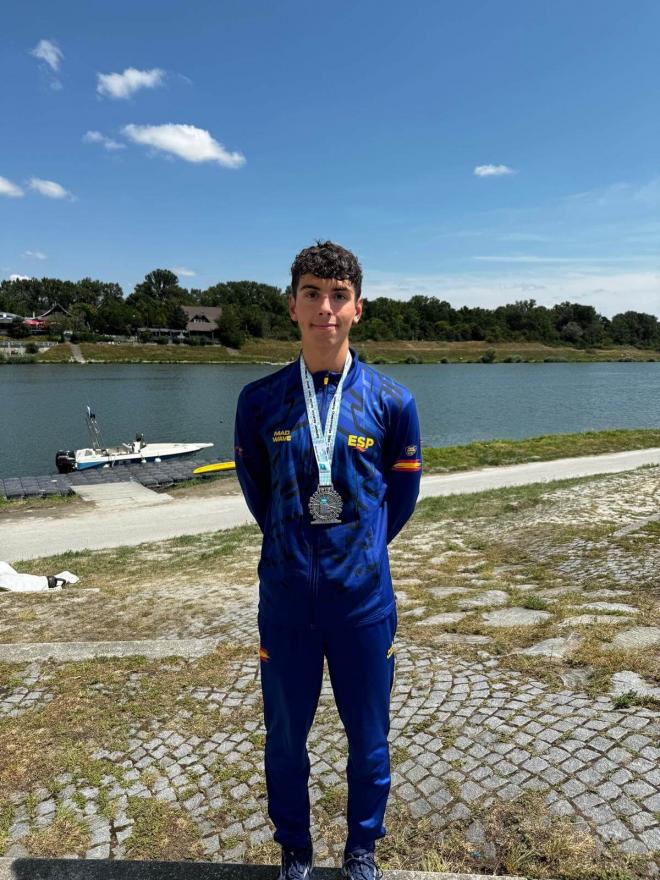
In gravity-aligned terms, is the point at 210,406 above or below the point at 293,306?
below

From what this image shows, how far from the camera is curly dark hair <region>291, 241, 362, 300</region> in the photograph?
2.72 meters

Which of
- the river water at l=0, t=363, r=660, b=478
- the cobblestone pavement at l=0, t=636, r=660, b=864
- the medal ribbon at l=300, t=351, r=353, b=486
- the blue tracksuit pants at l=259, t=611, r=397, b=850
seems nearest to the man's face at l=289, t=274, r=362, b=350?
the medal ribbon at l=300, t=351, r=353, b=486

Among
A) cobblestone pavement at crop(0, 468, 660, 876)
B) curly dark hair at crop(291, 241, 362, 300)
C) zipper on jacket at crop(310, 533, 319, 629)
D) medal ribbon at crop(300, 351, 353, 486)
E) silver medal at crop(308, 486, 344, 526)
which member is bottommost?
cobblestone pavement at crop(0, 468, 660, 876)

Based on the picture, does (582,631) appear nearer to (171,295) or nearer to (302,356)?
(302,356)

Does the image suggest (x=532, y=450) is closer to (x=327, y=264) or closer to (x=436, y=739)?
(x=436, y=739)

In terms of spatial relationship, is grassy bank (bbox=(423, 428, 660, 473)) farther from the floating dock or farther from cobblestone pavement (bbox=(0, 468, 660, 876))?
cobblestone pavement (bbox=(0, 468, 660, 876))

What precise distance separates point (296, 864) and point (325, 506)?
172cm

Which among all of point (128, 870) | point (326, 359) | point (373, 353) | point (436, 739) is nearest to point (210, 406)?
point (436, 739)

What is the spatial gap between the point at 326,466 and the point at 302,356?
54 centimetres

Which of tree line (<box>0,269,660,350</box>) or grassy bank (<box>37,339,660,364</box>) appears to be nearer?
grassy bank (<box>37,339,660,364</box>)

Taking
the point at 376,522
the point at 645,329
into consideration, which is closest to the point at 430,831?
the point at 376,522

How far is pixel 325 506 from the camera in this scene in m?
2.64

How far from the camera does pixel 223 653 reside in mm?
5664

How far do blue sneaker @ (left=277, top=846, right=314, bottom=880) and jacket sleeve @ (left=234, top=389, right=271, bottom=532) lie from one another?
5.03 feet
